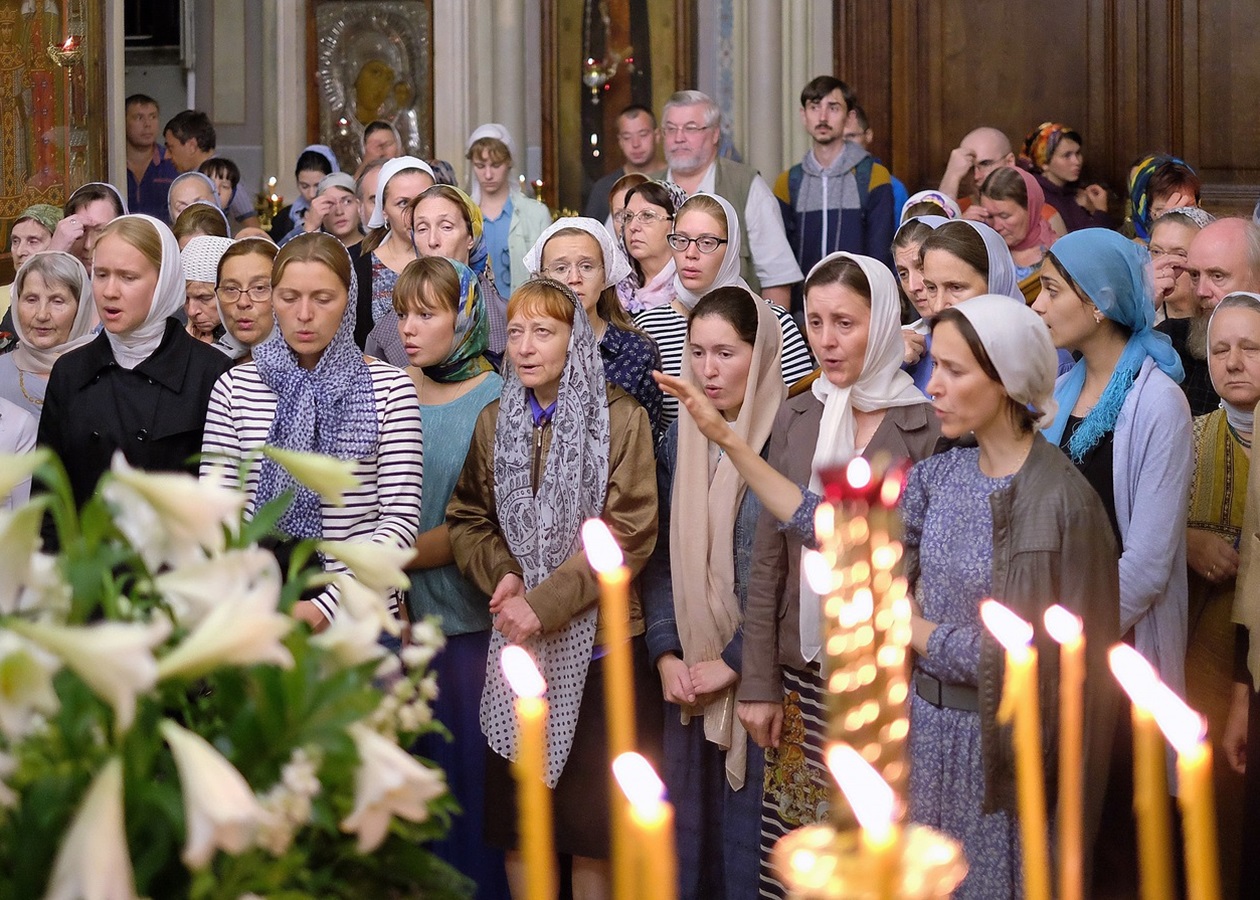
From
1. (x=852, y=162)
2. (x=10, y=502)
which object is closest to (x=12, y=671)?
(x=10, y=502)

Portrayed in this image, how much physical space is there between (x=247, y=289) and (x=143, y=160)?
15.9 feet

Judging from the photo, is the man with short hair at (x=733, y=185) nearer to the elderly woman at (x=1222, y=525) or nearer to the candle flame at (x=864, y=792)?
the elderly woman at (x=1222, y=525)

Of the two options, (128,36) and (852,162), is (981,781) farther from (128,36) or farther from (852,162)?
(128,36)

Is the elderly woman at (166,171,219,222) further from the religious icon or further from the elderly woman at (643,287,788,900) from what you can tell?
the elderly woman at (643,287,788,900)

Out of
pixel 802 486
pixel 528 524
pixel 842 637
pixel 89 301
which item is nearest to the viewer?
pixel 842 637

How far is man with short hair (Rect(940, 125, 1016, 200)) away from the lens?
7418 mm

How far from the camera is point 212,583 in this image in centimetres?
129

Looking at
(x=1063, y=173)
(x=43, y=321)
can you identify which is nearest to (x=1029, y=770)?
(x=43, y=321)

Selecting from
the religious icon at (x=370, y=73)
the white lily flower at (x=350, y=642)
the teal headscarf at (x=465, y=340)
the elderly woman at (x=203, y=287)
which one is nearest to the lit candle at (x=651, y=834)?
the white lily flower at (x=350, y=642)

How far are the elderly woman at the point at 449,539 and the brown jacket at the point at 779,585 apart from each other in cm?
75

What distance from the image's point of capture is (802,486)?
3439 millimetres

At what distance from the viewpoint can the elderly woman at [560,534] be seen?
145 inches

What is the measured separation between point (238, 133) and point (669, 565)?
7.37 meters

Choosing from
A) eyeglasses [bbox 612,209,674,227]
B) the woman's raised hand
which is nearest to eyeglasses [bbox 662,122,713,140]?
eyeglasses [bbox 612,209,674,227]
